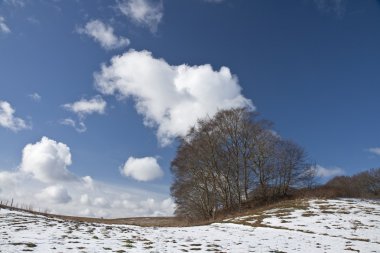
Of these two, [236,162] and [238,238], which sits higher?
[236,162]

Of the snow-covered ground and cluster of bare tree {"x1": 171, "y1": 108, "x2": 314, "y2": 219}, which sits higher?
cluster of bare tree {"x1": 171, "y1": 108, "x2": 314, "y2": 219}

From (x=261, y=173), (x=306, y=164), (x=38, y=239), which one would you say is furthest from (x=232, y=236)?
(x=306, y=164)

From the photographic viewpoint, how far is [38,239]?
1534 centimetres

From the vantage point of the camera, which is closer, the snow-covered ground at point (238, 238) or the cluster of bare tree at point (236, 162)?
the snow-covered ground at point (238, 238)

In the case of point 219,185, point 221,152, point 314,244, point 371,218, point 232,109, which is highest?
point 232,109

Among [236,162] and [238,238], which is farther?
[236,162]

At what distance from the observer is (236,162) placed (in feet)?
153

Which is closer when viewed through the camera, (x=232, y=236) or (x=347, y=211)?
(x=232, y=236)

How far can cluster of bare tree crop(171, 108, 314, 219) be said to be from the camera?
151 feet

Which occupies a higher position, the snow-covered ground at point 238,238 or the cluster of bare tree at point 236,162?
the cluster of bare tree at point 236,162

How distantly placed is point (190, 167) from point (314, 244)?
1262 inches

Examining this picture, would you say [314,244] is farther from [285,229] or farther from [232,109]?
[232,109]

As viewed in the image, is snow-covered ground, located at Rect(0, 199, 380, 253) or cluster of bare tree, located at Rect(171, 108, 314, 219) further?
cluster of bare tree, located at Rect(171, 108, 314, 219)

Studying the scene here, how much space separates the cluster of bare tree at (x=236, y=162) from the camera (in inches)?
1810
